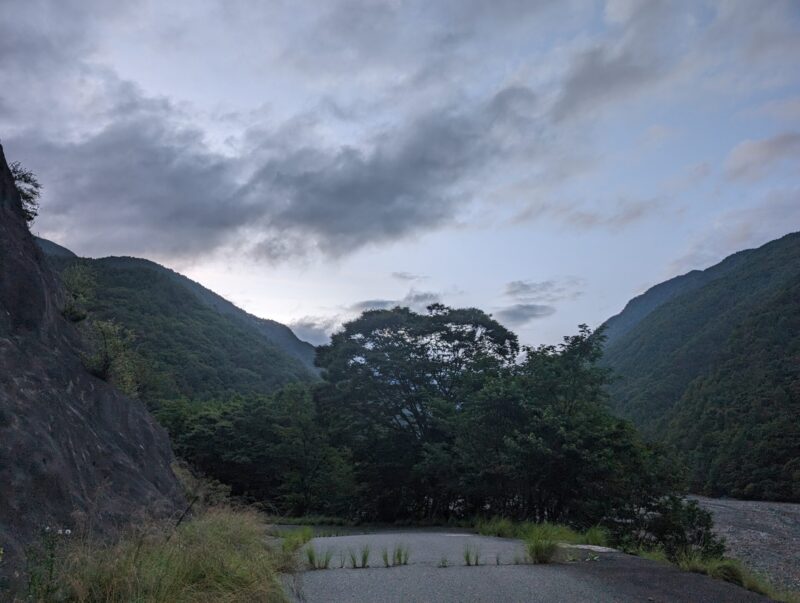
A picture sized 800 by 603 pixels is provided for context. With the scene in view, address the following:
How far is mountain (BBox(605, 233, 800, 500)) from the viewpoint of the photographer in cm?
4809

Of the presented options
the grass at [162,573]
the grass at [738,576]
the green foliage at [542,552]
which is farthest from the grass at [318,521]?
the grass at [162,573]

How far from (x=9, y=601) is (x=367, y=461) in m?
23.4

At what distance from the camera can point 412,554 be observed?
30.9 ft

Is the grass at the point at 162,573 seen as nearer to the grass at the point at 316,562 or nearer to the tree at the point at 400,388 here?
the grass at the point at 316,562

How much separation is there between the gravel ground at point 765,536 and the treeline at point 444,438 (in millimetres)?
4767

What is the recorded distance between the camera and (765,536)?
88.6 feet

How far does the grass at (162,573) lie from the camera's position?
4.18 meters

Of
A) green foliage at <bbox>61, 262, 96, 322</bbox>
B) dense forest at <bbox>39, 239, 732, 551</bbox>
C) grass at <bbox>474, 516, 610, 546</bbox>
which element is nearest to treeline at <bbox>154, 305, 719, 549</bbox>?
dense forest at <bbox>39, 239, 732, 551</bbox>

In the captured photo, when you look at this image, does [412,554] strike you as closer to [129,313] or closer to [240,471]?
[240,471]

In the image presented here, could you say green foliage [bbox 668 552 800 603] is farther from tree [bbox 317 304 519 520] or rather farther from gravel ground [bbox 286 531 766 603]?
tree [bbox 317 304 519 520]

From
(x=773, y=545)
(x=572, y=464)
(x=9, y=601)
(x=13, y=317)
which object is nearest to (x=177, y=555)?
(x=9, y=601)

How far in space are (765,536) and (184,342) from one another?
61075 millimetres

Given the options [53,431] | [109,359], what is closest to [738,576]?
[53,431]

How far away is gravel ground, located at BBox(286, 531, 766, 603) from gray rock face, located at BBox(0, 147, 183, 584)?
2.68 metres
